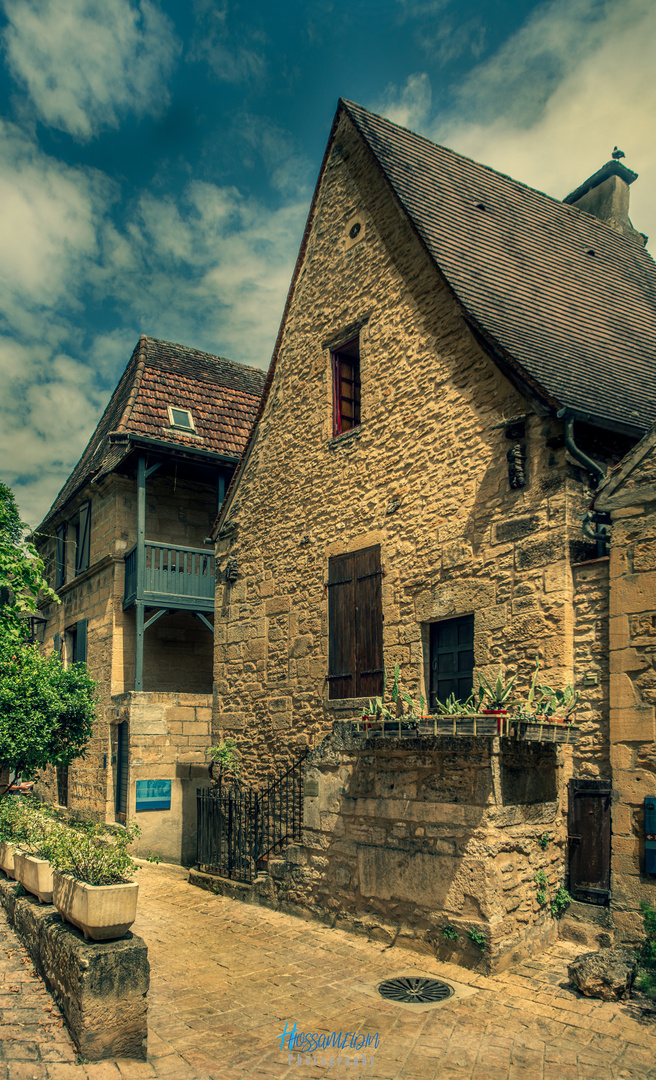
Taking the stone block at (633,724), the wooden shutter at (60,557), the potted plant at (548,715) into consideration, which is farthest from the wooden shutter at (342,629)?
the wooden shutter at (60,557)

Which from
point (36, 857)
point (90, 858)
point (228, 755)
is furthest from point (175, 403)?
point (90, 858)

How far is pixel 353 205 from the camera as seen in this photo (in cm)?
1032

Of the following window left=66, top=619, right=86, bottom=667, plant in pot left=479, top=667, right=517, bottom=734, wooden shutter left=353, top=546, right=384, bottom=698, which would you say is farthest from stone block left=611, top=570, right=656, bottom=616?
window left=66, top=619, right=86, bottom=667

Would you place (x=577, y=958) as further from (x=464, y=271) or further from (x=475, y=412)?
(x=464, y=271)

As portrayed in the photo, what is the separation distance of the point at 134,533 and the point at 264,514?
4479 mm

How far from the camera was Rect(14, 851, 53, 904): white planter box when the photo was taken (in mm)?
5930

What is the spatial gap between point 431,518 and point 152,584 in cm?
667

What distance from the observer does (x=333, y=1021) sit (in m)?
5.08

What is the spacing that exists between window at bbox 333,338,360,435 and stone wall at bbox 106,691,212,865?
18.1 ft

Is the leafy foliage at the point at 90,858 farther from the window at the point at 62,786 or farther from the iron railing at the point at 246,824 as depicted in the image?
the window at the point at 62,786

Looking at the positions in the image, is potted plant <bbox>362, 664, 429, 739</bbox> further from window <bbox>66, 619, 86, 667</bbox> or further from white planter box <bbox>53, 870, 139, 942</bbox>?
window <bbox>66, 619, 86, 667</bbox>

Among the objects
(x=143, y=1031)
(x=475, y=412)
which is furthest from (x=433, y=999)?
(x=475, y=412)

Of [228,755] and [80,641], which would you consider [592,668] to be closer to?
[228,755]

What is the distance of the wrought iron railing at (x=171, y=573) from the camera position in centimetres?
1375
